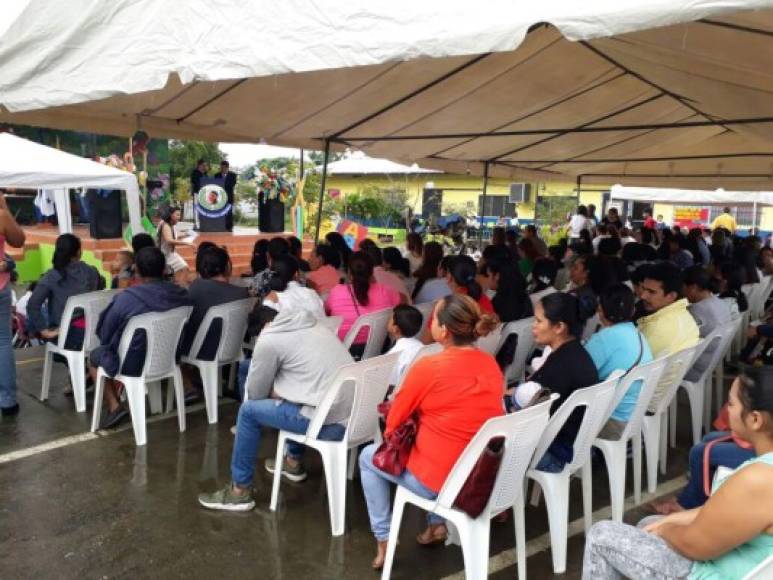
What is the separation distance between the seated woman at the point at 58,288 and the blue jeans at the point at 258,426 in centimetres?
183

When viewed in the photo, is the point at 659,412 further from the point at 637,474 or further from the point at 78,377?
the point at 78,377

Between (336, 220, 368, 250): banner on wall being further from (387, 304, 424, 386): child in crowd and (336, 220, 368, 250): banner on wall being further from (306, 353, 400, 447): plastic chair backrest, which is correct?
(306, 353, 400, 447): plastic chair backrest

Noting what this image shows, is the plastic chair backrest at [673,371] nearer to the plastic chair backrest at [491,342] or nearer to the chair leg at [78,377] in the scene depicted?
the plastic chair backrest at [491,342]

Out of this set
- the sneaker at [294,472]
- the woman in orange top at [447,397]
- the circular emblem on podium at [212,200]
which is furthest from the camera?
the circular emblem on podium at [212,200]

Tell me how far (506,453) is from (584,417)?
1.83 ft

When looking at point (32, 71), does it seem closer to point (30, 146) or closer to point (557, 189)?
point (30, 146)

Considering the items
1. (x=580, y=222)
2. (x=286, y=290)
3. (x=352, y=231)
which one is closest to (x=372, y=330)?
(x=286, y=290)

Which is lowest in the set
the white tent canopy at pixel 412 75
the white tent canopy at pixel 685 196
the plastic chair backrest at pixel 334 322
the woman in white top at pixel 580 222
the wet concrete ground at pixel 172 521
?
the wet concrete ground at pixel 172 521

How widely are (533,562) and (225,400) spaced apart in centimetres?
277

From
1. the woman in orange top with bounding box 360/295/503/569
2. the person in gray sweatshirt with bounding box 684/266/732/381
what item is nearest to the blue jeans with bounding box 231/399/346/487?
the woman in orange top with bounding box 360/295/503/569

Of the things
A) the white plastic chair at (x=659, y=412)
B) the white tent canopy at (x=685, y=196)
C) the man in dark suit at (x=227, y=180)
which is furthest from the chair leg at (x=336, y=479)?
the white tent canopy at (x=685, y=196)

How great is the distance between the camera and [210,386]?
4246 millimetres

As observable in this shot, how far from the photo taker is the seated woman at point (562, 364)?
2715 millimetres

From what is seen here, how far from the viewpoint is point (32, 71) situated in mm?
3693
